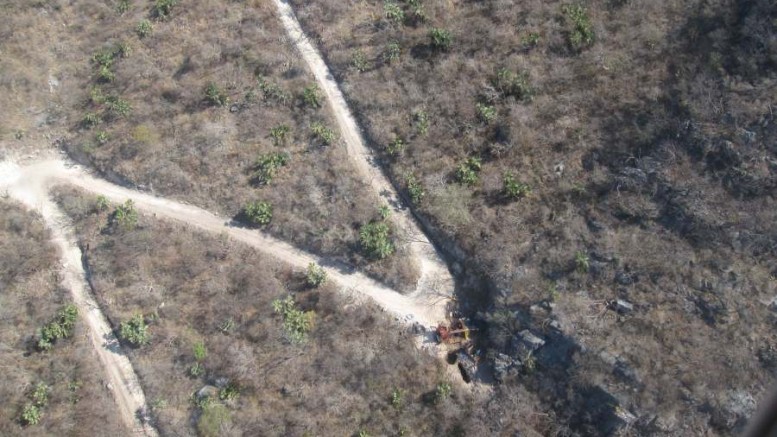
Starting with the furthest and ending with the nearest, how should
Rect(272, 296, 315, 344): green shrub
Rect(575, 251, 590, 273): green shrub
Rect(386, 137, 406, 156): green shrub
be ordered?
Rect(386, 137, 406, 156): green shrub → Rect(272, 296, 315, 344): green shrub → Rect(575, 251, 590, 273): green shrub

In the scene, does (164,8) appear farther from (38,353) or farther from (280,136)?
(38,353)

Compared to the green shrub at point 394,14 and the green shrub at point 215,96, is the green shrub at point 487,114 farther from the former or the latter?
the green shrub at point 215,96

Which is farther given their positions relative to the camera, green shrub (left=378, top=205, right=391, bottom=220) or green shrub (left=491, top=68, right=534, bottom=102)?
green shrub (left=491, top=68, right=534, bottom=102)

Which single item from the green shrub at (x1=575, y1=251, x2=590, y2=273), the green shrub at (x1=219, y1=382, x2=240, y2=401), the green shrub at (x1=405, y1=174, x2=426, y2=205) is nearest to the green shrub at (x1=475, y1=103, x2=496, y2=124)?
the green shrub at (x1=405, y1=174, x2=426, y2=205)

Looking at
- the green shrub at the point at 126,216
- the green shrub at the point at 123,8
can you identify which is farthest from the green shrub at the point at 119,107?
the green shrub at the point at 123,8

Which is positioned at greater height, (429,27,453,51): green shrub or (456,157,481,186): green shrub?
(429,27,453,51): green shrub

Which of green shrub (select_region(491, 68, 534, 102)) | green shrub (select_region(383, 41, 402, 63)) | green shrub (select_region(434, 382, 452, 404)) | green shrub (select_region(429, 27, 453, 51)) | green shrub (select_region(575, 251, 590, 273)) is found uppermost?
green shrub (select_region(429, 27, 453, 51))

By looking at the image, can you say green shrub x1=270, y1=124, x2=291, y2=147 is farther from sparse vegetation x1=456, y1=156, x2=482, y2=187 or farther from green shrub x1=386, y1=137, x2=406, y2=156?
sparse vegetation x1=456, y1=156, x2=482, y2=187

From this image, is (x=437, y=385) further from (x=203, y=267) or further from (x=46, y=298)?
(x=46, y=298)
